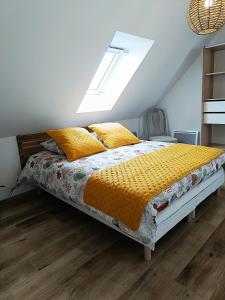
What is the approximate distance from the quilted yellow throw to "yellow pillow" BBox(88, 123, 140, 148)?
2.16ft

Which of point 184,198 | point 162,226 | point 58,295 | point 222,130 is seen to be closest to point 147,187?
point 162,226

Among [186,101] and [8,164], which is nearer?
[8,164]

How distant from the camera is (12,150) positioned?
8.95ft

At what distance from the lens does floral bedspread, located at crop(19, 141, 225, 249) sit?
159 centimetres

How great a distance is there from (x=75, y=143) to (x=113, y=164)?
583 mm

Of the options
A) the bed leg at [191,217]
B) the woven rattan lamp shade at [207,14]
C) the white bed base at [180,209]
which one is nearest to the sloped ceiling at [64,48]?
the woven rattan lamp shade at [207,14]

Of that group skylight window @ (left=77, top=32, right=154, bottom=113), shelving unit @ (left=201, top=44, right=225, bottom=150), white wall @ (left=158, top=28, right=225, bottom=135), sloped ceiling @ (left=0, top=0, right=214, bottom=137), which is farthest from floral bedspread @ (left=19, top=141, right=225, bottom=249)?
white wall @ (left=158, top=28, right=225, bottom=135)

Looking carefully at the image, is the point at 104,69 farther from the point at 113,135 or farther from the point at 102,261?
the point at 102,261

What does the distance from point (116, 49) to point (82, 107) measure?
88cm

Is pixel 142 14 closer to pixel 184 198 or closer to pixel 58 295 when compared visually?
pixel 184 198

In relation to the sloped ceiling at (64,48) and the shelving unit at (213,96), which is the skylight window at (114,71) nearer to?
the sloped ceiling at (64,48)

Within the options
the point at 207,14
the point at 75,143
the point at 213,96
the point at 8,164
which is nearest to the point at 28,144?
the point at 8,164

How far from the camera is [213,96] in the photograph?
3.64m

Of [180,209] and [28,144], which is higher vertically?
[28,144]
